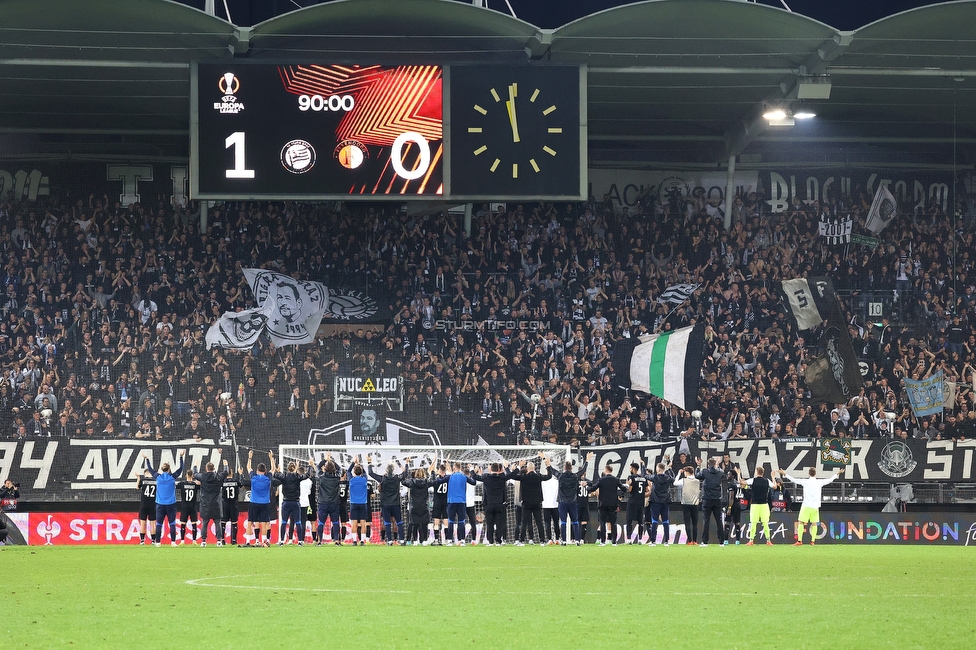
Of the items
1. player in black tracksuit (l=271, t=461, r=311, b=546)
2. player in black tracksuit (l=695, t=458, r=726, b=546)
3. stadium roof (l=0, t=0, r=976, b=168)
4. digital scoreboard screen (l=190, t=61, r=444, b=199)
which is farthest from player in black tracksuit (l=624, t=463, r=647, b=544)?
stadium roof (l=0, t=0, r=976, b=168)

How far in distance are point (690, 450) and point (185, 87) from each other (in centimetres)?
1443

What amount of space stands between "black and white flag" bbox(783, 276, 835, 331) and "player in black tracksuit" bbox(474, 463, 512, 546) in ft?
38.8

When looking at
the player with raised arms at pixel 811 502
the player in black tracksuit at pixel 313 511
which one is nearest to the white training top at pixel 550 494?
the player in black tracksuit at pixel 313 511

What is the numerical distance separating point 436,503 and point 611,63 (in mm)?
10370

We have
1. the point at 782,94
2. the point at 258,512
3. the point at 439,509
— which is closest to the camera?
the point at 258,512

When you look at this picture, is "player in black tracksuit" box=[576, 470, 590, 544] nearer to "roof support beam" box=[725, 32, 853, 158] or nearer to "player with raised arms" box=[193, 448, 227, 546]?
"player with raised arms" box=[193, 448, 227, 546]

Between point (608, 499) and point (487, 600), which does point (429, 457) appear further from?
point (487, 600)

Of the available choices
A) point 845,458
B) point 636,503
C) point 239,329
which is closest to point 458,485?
point 636,503

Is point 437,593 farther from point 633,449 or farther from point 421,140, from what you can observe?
point 633,449

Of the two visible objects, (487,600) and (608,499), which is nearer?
(487,600)

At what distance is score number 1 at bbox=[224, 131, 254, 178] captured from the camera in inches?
885

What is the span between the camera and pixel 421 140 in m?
23.0

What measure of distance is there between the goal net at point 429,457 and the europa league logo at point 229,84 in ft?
28.0

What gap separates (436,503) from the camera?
25844 mm
